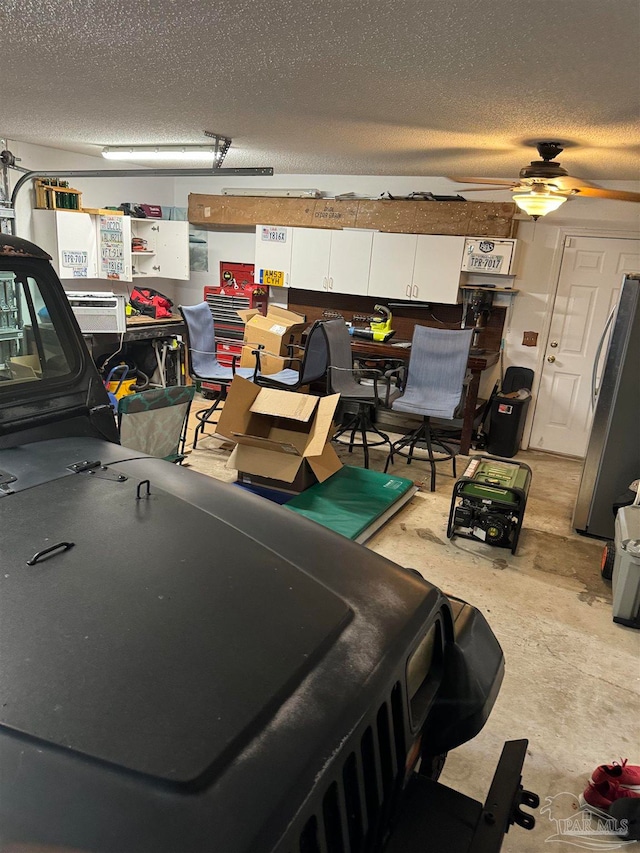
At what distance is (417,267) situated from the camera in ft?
18.1

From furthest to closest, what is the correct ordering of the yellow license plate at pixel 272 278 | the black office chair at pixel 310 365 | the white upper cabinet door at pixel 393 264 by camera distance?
the yellow license plate at pixel 272 278
the white upper cabinet door at pixel 393 264
the black office chair at pixel 310 365

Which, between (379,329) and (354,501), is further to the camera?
(379,329)

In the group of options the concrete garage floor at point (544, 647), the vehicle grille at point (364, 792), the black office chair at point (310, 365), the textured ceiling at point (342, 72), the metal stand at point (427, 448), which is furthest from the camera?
the black office chair at point (310, 365)

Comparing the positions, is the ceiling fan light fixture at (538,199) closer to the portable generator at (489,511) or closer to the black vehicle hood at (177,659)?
the portable generator at (489,511)

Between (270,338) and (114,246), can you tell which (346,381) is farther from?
(114,246)

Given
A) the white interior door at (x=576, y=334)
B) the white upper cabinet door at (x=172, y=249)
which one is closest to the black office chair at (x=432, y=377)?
the white interior door at (x=576, y=334)

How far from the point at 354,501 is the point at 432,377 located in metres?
1.69

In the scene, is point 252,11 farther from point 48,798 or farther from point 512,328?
point 512,328

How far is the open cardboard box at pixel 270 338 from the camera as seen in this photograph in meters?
5.66

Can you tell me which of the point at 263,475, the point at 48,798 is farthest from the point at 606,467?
the point at 48,798

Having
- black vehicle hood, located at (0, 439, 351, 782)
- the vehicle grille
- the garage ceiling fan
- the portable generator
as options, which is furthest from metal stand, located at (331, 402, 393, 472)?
the vehicle grille

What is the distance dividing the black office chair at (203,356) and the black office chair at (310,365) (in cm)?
25

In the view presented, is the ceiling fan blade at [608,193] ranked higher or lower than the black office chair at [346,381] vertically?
higher

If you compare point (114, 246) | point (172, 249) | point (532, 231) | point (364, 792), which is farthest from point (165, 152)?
point (364, 792)
